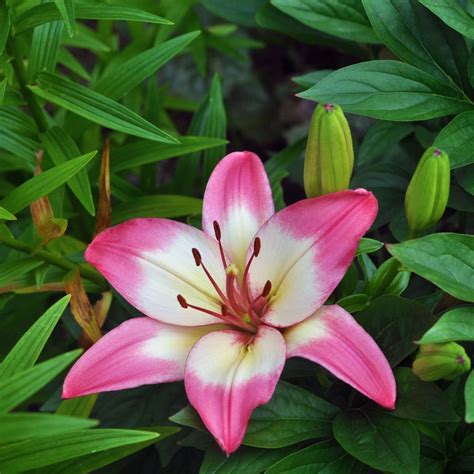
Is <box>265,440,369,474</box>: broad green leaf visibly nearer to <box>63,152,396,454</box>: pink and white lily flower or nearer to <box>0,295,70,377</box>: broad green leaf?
<box>63,152,396,454</box>: pink and white lily flower

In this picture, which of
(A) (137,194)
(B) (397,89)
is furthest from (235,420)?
(A) (137,194)

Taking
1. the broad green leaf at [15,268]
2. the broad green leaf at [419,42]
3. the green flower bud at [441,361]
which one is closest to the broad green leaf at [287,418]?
the green flower bud at [441,361]

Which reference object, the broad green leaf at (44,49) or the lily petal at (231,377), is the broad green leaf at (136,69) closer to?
the broad green leaf at (44,49)

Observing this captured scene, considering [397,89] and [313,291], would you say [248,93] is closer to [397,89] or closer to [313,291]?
[397,89]

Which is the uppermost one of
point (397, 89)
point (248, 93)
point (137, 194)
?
point (397, 89)

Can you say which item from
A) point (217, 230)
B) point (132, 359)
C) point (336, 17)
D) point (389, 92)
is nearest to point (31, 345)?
point (132, 359)

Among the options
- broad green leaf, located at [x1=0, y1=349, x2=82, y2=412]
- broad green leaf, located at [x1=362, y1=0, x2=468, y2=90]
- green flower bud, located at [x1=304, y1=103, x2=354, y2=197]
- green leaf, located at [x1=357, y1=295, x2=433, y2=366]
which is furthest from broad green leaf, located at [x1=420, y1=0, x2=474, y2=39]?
broad green leaf, located at [x1=0, y1=349, x2=82, y2=412]
